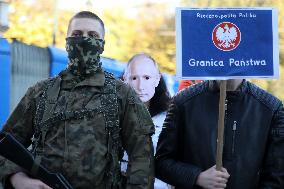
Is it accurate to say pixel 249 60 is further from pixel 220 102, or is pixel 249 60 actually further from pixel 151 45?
pixel 151 45

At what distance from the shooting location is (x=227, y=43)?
2.87 meters

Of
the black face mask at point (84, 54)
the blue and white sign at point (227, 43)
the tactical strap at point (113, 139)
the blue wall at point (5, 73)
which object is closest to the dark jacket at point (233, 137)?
the blue and white sign at point (227, 43)

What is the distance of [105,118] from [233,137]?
0.69 metres

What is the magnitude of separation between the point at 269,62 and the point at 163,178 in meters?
0.85

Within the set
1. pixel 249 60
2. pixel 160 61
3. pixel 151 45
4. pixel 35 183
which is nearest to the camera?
pixel 35 183

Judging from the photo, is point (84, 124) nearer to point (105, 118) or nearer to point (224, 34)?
point (105, 118)

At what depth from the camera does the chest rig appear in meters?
2.76

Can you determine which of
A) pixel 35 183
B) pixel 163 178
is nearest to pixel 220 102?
pixel 163 178

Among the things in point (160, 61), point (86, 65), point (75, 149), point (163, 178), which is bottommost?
point (163, 178)

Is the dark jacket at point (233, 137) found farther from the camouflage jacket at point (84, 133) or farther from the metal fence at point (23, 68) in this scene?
the metal fence at point (23, 68)

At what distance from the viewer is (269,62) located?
113 inches

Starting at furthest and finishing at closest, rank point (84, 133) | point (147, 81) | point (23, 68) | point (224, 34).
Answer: point (23, 68)
point (147, 81)
point (224, 34)
point (84, 133)

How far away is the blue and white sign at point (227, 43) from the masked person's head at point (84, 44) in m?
0.43

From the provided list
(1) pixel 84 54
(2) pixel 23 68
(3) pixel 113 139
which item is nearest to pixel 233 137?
(3) pixel 113 139
